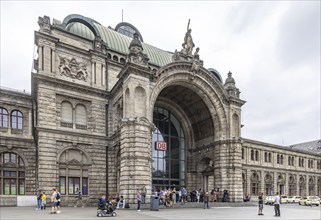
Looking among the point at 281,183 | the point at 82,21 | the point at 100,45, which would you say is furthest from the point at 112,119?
the point at 281,183

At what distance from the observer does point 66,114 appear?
33094 mm

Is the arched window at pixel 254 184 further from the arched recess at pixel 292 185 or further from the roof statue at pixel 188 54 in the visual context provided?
the roof statue at pixel 188 54

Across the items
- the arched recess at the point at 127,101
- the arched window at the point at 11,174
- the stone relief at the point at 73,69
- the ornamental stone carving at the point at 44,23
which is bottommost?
the arched window at the point at 11,174

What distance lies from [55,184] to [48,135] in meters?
4.97

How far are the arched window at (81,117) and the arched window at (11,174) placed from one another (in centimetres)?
682

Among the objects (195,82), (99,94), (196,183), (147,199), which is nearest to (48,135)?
(99,94)

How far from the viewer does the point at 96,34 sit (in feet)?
127

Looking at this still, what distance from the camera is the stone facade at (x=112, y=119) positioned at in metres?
30.2

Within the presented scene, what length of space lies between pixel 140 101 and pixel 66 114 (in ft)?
28.4

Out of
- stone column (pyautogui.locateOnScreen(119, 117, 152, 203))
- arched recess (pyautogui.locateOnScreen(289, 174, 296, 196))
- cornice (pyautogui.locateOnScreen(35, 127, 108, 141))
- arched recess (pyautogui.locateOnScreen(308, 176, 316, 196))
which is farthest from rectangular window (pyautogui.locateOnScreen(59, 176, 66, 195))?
arched recess (pyautogui.locateOnScreen(308, 176, 316, 196))

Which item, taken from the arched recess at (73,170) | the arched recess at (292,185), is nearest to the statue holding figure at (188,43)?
the arched recess at (73,170)

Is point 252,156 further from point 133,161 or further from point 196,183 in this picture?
point 133,161

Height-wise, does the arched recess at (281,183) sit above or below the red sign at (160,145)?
below

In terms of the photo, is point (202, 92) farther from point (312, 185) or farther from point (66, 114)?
point (312, 185)
